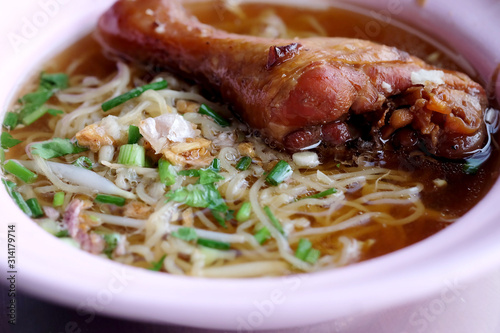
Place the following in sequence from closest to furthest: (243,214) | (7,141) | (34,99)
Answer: (243,214)
(7,141)
(34,99)

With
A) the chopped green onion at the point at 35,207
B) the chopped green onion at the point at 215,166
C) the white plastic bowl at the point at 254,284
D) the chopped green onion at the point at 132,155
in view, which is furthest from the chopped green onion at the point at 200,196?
the chopped green onion at the point at 35,207

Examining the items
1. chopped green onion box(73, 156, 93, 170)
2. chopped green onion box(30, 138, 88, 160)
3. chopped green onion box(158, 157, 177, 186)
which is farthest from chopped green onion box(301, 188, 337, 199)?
chopped green onion box(30, 138, 88, 160)

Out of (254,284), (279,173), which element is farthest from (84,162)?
(254,284)

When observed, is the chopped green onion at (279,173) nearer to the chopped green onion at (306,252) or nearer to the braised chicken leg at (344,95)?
the braised chicken leg at (344,95)

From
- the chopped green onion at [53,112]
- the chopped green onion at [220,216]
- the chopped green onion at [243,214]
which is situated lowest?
the chopped green onion at [220,216]

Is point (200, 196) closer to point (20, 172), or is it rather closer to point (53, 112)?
point (20, 172)

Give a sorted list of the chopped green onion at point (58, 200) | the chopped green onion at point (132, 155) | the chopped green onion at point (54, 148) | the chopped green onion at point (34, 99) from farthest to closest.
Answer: the chopped green onion at point (34, 99)
the chopped green onion at point (54, 148)
the chopped green onion at point (132, 155)
the chopped green onion at point (58, 200)

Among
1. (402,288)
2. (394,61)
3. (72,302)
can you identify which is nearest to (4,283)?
(72,302)
